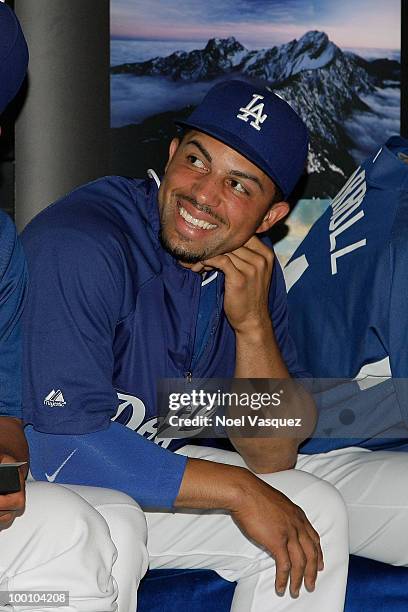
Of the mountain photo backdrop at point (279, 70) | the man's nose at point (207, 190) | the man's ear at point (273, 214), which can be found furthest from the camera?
the mountain photo backdrop at point (279, 70)

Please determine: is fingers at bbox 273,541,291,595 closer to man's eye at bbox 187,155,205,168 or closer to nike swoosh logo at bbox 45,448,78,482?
nike swoosh logo at bbox 45,448,78,482

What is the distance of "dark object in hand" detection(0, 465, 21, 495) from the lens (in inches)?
49.8

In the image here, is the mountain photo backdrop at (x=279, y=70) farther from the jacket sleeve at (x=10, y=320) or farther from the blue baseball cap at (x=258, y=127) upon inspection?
the jacket sleeve at (x=10, y=320)

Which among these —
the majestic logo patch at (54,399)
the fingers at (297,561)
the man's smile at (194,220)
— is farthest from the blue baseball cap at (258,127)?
the fingers at (297,561)

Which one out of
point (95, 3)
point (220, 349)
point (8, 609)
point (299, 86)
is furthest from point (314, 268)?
point (8, 609)

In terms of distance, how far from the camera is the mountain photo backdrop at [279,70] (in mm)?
2373

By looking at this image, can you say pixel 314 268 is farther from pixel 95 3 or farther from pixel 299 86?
pixel 95 3

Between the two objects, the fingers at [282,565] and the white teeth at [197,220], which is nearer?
the fingers at [282,565]

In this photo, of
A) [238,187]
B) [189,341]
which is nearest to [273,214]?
[238,187]

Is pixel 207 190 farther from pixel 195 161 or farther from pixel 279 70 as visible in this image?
pixel 279 70

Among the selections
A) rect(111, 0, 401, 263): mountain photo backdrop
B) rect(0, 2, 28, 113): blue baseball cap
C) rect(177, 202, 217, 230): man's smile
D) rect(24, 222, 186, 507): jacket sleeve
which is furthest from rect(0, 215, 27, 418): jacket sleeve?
rect(111, 0, 401, 263): mountain photo backdrop

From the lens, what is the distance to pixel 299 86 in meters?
2.45

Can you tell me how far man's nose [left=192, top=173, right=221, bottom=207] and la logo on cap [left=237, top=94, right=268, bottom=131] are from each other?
0.41 feet

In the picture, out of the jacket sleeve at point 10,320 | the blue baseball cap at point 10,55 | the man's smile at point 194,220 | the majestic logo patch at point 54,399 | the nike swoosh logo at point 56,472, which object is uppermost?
the blue baseball cap at point 10,55
